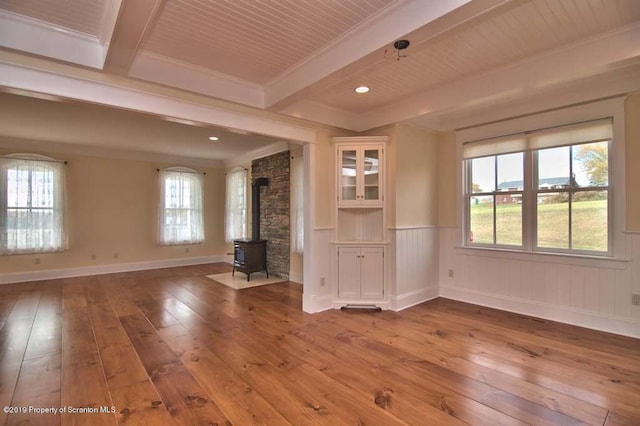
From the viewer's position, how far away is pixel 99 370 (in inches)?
102

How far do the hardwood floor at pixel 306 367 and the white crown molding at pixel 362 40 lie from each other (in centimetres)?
249

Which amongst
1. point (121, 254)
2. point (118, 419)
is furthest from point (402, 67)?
point (121, 254)

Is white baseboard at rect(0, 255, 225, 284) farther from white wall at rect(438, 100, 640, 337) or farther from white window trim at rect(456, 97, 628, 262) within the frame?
white window trim at rect(456, 97, 628, 262)

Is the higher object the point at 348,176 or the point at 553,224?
the point at 348,176

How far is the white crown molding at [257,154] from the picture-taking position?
6.33 metres

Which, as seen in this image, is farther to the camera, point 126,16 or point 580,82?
point 580,82

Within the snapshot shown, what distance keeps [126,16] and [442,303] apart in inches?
181

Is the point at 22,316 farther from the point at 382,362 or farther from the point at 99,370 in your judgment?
the point at 382,362

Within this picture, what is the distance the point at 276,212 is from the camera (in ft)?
21.4

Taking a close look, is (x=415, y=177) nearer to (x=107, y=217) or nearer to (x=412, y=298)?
(x=412, y=298)

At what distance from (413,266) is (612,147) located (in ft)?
8.32

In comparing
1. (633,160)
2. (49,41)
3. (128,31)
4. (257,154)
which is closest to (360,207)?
(633,160)

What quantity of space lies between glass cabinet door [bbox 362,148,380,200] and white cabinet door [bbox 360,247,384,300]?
2.40ft

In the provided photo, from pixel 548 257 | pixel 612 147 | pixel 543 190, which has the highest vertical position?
pixel 612 147
